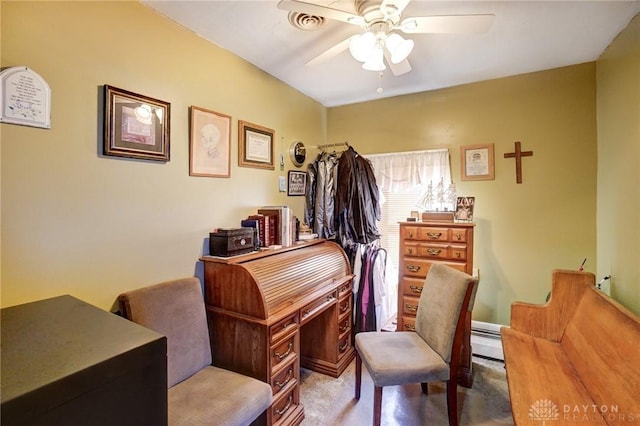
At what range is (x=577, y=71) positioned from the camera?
2.47 metres

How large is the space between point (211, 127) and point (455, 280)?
1915mm

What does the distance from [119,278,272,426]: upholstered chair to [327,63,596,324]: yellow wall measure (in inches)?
94.1

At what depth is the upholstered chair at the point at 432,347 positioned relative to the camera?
1694 millimetres

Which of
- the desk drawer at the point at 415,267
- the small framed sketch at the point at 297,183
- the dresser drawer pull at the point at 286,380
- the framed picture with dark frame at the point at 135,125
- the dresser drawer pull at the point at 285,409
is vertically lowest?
the dresser drawer pull at the point at 285,409

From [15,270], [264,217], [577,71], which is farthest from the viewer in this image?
[577,71]

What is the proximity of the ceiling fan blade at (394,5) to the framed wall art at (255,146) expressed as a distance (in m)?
1.33

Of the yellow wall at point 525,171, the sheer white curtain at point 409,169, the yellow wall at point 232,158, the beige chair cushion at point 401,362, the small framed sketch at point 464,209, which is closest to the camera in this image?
the yellow wall at point 232,158

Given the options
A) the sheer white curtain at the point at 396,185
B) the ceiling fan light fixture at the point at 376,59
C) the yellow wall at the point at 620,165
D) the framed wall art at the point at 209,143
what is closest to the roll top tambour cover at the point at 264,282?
the framed wall art at the point at 209,143

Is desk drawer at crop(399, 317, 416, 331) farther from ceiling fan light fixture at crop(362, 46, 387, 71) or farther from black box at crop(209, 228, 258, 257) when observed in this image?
ceiling fan light fixture at crop(362, 46, 387, 71)

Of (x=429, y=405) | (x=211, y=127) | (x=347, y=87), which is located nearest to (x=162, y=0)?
(x=211, y=127)

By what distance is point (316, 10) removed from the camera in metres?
1.38

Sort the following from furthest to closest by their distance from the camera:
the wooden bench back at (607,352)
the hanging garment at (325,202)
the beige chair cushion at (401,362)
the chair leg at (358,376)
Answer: the hanging garment at (325,202) → the chair leg at (358,376) → the beige chair cushion at (401,362) → the wooden bench back at (607,352)

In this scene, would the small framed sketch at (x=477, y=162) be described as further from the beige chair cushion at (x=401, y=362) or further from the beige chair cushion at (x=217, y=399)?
the beige chair cushion at (x=217, y=399)

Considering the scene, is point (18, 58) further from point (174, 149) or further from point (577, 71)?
point (577, 71)
